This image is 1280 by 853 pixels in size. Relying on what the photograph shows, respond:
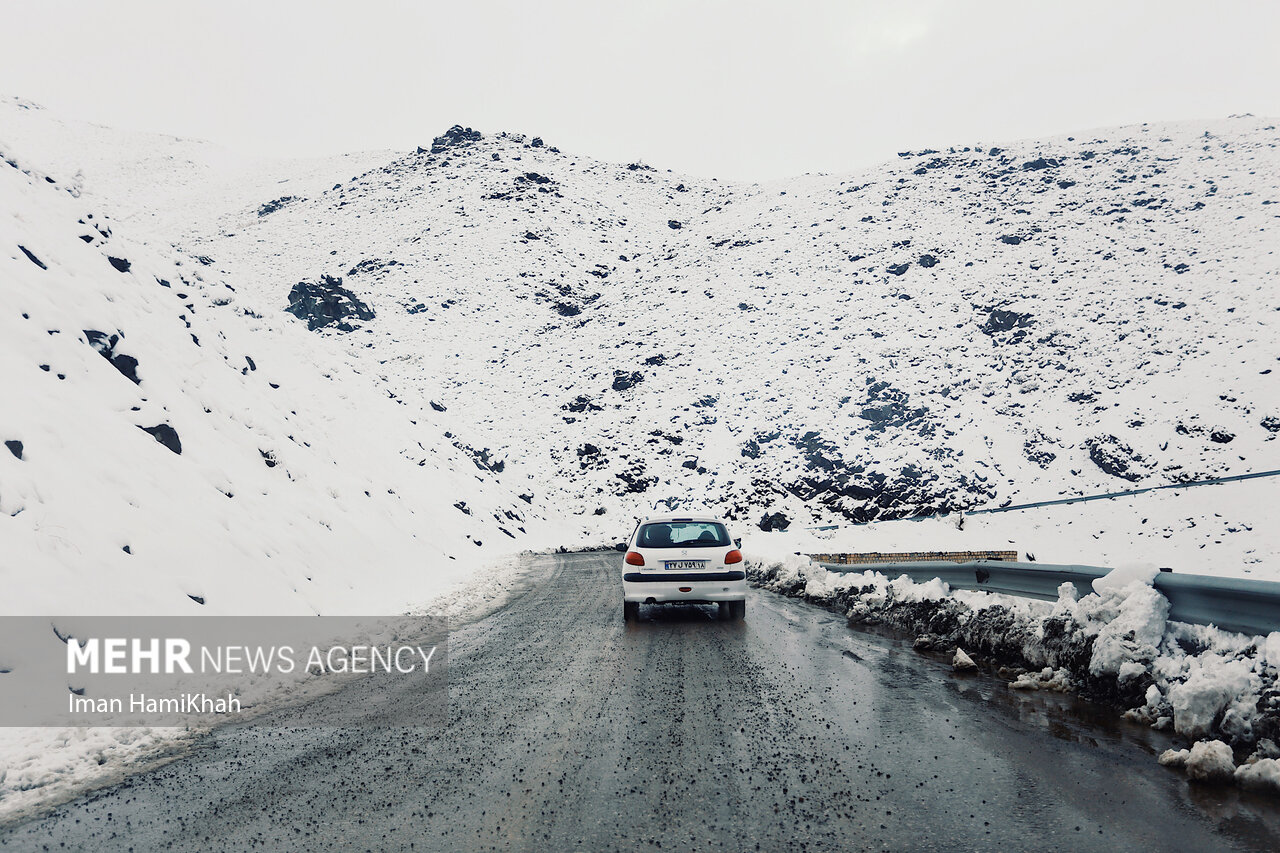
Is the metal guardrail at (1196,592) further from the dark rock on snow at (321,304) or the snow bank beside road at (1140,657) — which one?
the dark rock on snow at (321,304)

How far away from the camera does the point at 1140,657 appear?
5496 millimetres

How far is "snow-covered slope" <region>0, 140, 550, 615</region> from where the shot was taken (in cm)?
866

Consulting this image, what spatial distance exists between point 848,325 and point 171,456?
42.5 meters

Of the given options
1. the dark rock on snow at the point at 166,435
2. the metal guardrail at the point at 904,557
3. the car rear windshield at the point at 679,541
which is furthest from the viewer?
the metal guardrail at the point at 904,557

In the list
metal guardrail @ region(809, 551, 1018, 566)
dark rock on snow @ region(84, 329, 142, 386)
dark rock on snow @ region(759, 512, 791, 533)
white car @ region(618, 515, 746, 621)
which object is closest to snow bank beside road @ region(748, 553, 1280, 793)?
white car @ region(618, 515, 746, 621)

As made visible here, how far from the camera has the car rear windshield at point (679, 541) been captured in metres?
10.7

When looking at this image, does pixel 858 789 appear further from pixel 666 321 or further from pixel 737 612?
pixel 666 321

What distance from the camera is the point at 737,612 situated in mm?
10703

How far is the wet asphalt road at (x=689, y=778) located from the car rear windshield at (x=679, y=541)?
12.2ft

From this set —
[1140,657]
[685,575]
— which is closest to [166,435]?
[685,575]

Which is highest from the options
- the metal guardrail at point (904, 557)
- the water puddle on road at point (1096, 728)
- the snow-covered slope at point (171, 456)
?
the snow-covered slope at point (171, 456)

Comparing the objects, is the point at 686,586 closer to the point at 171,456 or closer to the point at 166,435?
the point at 171,456

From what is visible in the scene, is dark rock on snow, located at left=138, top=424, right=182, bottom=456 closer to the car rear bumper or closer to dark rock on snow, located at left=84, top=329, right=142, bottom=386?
dark rock on snow, located at left=84, top=329, right=142, bottom=386

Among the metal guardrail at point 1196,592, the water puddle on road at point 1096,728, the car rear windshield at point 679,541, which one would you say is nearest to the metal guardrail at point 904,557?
the car rear windshield at point 679,541
